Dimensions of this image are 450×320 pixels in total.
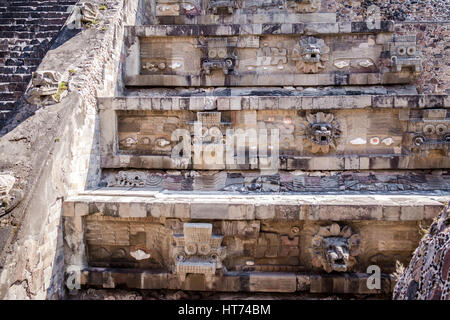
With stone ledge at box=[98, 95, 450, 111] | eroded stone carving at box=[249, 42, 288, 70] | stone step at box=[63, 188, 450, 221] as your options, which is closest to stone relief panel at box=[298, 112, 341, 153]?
stone ledge at box=[98, 95, 450, 111]

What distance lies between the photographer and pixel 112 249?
178 inches

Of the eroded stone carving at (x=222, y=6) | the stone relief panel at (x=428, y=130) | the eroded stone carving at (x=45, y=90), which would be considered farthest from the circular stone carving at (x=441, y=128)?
the eroded stone carving at (x=45, y=90)

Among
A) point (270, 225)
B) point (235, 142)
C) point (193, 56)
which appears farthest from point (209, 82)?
point (270, 225)

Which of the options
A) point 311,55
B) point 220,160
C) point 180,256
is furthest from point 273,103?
point 180,256

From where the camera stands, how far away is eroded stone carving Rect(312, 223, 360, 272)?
405 centimetres

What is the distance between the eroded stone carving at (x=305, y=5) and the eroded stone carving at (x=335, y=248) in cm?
666

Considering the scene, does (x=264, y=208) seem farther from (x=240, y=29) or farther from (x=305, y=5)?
(x=305, y=5)

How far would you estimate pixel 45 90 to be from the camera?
470cm

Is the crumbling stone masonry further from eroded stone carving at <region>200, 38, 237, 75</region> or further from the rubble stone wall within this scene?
the rubble stone wall

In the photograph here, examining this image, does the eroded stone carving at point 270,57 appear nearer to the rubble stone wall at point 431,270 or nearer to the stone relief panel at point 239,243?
the stone relief panel at point 239,243

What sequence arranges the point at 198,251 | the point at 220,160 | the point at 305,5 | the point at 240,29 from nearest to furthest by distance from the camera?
the point at 198,251 < the point at 220,160 < the point at 240,29 < the point at 305,5

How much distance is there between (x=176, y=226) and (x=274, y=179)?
1853mm

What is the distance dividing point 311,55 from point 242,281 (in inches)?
184
